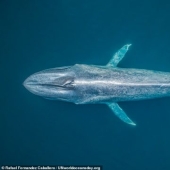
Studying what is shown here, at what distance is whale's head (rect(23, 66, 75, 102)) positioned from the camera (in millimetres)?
7016

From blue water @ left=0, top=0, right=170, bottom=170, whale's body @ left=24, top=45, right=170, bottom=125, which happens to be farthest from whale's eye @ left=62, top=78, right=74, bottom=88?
blue water @ left=0, top=0, right=170, bottom=170

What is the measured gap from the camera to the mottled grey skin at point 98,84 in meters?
6.94

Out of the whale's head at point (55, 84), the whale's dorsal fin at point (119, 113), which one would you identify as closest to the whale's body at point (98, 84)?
the whale's head at point (55, 84)

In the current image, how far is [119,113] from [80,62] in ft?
6.72

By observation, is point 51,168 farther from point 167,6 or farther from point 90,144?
point 167,6

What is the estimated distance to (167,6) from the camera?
314 inches

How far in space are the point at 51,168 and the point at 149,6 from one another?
623cm

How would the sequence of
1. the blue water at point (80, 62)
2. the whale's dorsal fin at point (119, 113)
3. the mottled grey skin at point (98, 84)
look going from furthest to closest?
the blue water at point (80, 62), the whale's dorsal fin at point (119, 113), the mottled grey skin at point (98, 84)

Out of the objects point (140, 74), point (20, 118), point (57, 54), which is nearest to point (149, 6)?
point (140, 74)

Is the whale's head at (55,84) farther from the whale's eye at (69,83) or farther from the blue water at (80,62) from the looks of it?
the blue water at (80,62)

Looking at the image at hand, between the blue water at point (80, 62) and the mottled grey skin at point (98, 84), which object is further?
the blue water at point (80, 62)

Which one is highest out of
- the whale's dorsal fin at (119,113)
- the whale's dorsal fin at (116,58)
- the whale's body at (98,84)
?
the whale's dorsal fin at (116,58)

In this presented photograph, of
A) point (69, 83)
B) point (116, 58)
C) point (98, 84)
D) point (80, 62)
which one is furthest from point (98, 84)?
point (80, 62)

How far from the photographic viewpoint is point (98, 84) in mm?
6891
